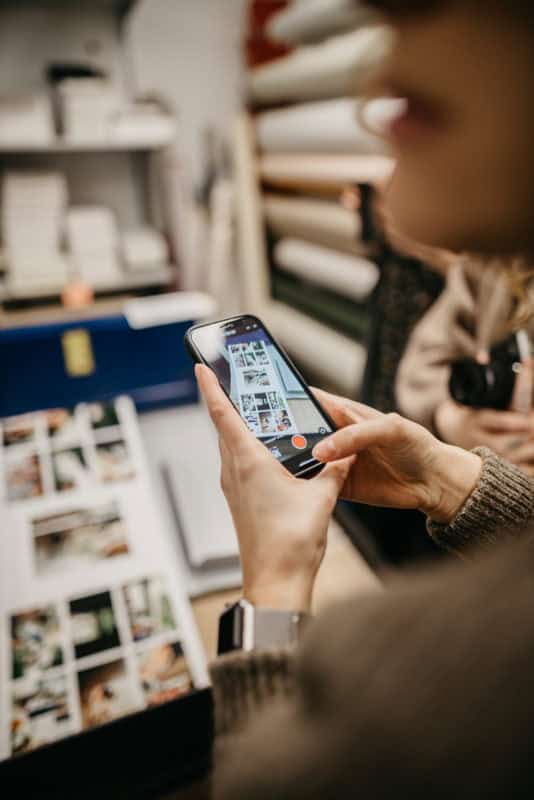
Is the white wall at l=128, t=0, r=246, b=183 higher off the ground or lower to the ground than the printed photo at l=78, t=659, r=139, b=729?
higher

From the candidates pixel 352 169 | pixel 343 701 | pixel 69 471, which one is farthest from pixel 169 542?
pixel 352 169

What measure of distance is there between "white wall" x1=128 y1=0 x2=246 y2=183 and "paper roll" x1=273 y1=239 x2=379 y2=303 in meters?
0.65

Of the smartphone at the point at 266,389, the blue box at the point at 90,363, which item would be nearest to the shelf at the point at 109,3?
the blue box at the point at 90,363

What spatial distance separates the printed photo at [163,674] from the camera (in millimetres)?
798

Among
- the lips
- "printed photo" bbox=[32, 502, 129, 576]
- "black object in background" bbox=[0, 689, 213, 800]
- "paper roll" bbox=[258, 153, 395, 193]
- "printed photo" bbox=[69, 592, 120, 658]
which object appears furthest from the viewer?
"paper roll" bbox=[258, 153, 395, 193]

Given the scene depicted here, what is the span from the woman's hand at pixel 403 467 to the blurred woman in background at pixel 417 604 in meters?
0.05

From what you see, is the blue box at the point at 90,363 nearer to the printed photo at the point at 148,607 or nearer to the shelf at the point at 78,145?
the printed photo at the point at 148,607

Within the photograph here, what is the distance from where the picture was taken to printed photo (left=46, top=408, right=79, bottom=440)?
3.67ft

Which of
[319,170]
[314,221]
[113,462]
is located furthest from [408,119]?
[314,221]

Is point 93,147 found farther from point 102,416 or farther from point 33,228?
point 102,416

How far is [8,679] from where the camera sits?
0.80 metres

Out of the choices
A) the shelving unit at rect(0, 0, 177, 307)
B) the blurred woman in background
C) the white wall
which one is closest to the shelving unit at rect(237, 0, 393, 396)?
the white wall

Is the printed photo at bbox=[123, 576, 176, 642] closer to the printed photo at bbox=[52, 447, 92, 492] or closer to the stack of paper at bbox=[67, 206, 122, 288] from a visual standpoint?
the printed photo at bbox=[52, 447, 92, 492]

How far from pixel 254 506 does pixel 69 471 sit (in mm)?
657
